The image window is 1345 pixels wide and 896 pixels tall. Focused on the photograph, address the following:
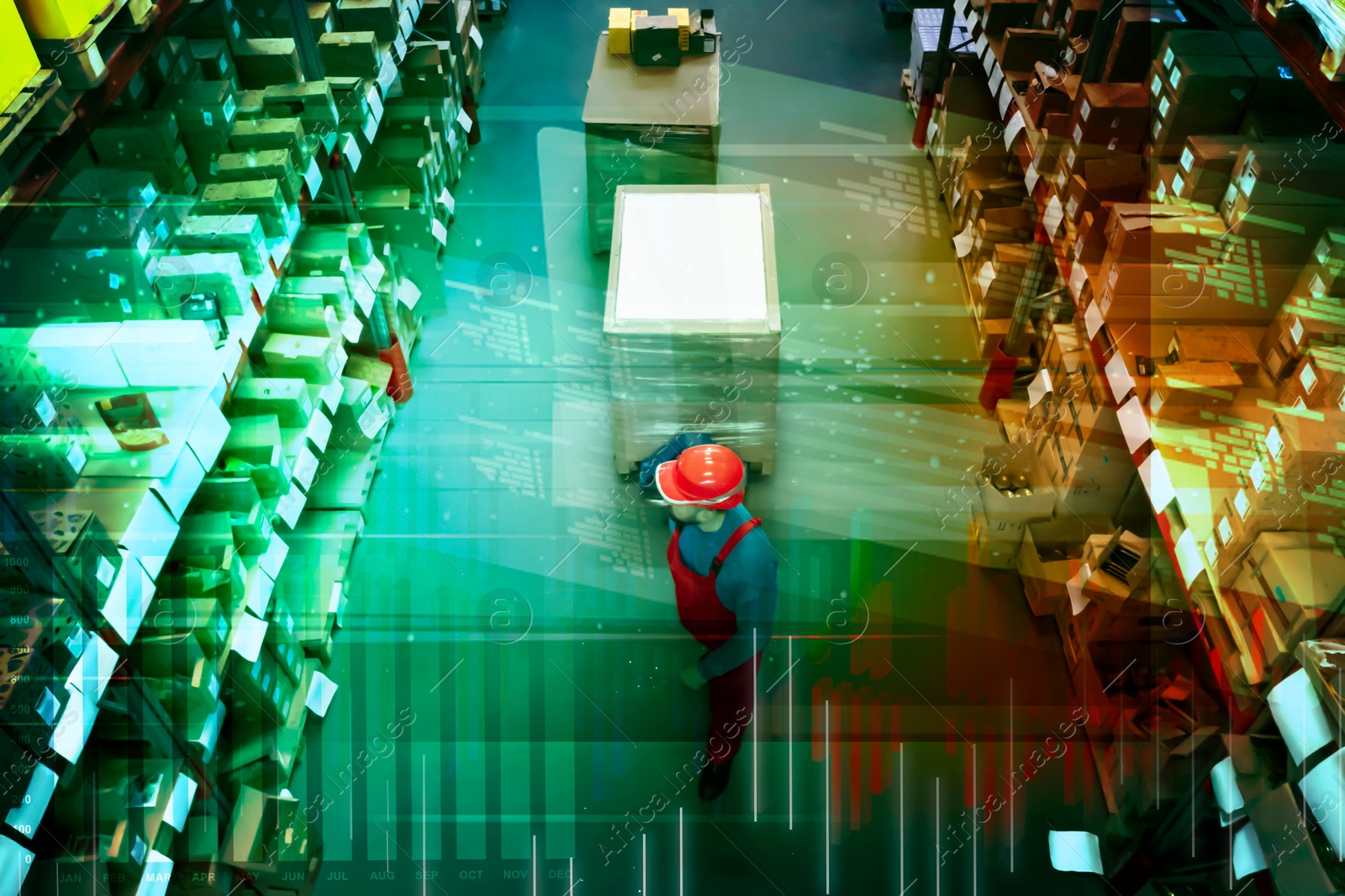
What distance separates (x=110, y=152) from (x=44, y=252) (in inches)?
29.1

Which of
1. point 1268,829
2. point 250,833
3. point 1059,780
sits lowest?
point 1059,780

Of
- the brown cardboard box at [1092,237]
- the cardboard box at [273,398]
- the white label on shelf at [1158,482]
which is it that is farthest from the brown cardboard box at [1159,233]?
the cardboard box at [273,398]

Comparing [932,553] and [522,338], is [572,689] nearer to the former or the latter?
[932,553]

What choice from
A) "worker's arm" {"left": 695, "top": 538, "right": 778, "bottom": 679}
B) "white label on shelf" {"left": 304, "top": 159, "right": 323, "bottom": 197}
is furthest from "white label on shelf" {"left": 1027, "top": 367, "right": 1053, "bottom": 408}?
"white label on shelf" {"left": 304, "top": 159, "right": 323, "bottom": 197}

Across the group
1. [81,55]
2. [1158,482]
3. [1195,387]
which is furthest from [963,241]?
[81,55]

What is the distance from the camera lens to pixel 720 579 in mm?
3406

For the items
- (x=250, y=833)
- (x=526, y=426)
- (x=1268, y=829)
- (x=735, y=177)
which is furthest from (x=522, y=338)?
(x=1268, y=829)

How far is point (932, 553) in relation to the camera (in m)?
4.52

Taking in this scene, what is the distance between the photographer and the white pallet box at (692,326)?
420 centimetres

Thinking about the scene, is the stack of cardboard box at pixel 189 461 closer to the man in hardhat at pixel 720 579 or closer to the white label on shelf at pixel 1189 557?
the man in hardhat at pixel 720 579

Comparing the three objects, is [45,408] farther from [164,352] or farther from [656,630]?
[656,630]

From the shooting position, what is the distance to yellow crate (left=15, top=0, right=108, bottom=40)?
2.65 m

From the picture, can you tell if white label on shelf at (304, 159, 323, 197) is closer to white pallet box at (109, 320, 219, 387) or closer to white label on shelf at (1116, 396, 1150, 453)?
white pallet box at (109, 320, 219, 387)

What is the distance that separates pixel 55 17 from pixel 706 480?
2.46 m
